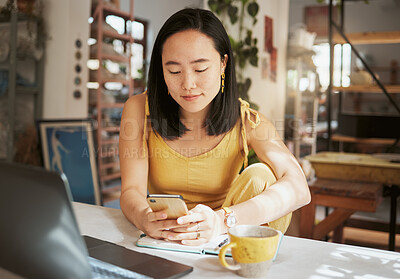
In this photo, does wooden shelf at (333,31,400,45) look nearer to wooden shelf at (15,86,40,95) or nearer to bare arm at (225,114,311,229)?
bare arm at (225,114,311,229)

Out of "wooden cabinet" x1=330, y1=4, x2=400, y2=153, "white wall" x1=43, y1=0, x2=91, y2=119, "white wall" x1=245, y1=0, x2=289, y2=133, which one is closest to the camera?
"wooden cabinet" x1=330, y1=4, x2=400, y2=153

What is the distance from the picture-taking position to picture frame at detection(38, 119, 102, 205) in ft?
9.11

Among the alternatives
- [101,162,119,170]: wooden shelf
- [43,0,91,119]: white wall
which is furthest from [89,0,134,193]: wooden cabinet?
[43,0,91,119]: white wall

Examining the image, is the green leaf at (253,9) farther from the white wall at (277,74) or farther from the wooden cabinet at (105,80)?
the wooden cabinet at (105,80)

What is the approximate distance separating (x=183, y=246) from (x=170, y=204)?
0.10 metres

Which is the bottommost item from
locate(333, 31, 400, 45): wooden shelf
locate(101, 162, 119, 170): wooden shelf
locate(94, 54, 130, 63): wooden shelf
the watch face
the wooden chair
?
locate(101, 162, 119, 170): wooden shelf

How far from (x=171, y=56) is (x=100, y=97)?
3.22 m

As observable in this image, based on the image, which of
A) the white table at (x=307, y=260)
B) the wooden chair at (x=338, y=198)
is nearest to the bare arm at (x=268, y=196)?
the white table at (x=307, y=260)

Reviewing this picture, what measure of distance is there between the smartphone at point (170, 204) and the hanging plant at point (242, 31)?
9.71 feet

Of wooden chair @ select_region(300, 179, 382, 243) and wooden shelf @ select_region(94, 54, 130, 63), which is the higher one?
wooden shelf @ select_region(94, 54, 130, 63)

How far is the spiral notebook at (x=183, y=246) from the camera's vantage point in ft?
2.90

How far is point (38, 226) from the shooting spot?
54cm

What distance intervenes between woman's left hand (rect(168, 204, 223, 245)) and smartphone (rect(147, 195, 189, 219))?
0.06 ft

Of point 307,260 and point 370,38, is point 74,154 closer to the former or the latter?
point 307,260
